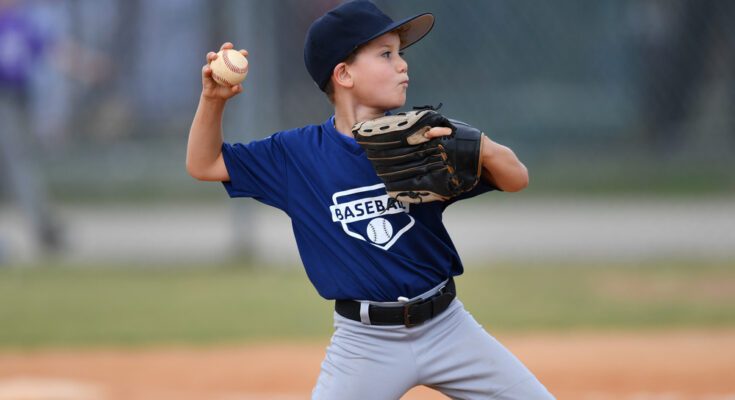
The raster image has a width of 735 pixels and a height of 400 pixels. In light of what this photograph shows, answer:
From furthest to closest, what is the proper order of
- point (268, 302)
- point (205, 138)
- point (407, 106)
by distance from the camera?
1. point (407, 106)
2. point (268, 302)
3. point (205, 138)

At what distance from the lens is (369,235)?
9.48 feet

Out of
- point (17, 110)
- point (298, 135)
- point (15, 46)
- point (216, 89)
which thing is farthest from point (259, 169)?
point (17, 110)

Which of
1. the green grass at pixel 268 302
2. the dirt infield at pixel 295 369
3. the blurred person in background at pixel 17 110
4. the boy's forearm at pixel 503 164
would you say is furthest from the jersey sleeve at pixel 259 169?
the blurred person in background at pixel 17 110

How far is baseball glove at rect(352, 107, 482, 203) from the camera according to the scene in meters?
2.76

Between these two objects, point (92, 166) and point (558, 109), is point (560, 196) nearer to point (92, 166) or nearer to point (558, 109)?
point (558, 109)

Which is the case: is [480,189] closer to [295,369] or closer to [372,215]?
[372,215]

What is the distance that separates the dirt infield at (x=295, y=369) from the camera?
16.0 feet

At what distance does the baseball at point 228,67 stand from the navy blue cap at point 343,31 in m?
0.23

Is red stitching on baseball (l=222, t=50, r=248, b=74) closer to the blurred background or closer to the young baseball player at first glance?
the young baseball player

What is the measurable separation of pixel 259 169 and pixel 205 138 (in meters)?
0.18

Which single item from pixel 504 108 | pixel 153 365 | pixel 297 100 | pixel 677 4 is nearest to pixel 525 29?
pixel 504 108

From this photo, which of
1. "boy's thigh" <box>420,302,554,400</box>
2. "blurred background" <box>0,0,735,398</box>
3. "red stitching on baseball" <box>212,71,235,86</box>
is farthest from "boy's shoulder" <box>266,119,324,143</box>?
"blurred background" <box>0,0,735,398</box>

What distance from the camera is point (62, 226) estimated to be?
9414 mm

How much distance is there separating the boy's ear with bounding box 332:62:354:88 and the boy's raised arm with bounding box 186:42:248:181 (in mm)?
253
